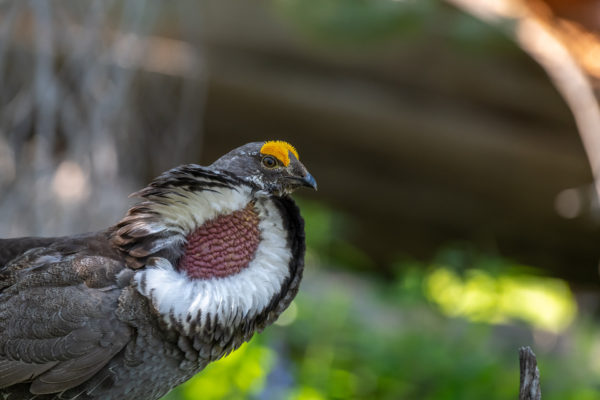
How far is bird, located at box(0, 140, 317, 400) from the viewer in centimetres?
126

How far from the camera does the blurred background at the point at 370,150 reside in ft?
8.71

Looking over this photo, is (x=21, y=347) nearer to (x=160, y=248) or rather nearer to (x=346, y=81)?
(x=160, y=248)

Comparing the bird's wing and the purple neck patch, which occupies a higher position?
the purple neck patch

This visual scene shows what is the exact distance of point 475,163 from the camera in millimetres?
3980

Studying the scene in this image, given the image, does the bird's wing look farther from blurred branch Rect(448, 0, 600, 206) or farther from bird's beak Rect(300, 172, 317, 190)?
blurred branch Rect(448, 0, 600, 206)

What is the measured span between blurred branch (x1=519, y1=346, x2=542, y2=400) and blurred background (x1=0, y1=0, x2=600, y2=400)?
3.58 feet

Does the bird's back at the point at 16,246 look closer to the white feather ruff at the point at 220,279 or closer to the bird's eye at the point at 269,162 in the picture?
the white feather ruff at the point at 220,279

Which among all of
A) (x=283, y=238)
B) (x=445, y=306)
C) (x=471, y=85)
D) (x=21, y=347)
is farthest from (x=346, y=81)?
(x=21, y=347)

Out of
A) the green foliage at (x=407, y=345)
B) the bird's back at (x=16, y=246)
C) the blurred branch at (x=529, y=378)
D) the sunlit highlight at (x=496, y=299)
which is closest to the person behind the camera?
the blurred branch at (x=529, y=378)

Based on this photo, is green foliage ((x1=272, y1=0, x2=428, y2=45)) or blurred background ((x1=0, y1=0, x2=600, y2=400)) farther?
green foliage ((x1=272, y1=0, x2=428, y2=45))

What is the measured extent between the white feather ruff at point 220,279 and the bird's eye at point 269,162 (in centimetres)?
6

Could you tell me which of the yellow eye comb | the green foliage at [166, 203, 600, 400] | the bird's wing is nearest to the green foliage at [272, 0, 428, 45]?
the green foliage at [166, 203, 600, 400]

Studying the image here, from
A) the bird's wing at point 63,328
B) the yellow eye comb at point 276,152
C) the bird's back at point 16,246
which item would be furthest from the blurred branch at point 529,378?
the bird's back at point 16,246

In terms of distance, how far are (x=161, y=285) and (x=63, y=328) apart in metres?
0.18
